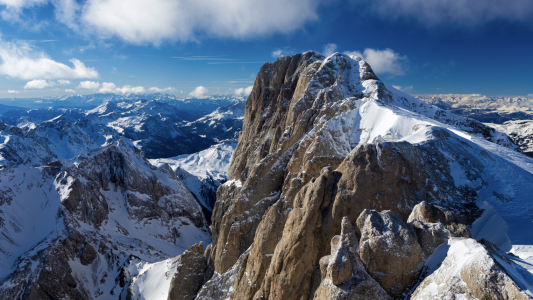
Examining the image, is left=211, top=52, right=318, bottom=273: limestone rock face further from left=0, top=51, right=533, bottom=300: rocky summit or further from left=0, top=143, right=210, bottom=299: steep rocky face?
left=0, top=143, right=210, bottom=299: steep rocky face

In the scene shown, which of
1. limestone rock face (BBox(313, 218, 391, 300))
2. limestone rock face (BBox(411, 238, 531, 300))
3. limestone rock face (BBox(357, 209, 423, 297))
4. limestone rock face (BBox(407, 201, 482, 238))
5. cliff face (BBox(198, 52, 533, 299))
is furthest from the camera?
limestone rock face (BBox(407, 201, 482, 238))

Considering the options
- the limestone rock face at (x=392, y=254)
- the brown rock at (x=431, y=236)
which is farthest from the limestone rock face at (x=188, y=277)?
the brown rock at (x=431, y=236)

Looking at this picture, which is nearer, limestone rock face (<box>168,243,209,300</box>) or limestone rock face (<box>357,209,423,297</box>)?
limestone rock face (<box>357,209,423,297</box>)

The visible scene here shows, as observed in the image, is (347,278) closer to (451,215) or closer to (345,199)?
(345,199)

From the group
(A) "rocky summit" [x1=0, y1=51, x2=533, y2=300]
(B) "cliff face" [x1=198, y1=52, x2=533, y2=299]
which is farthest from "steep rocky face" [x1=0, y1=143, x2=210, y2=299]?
(B) "cliff face" [x1=198, y1=52, x2=533, y2=299]

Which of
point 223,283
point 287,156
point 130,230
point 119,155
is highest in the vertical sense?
point 287,156

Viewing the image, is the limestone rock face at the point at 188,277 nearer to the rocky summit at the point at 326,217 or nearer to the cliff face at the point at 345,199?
the rocky summit at the point at 326,217

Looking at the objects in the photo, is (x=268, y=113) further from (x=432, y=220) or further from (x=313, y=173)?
(x=432, y=220)

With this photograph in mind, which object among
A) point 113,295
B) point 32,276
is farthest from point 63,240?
point 113,295
